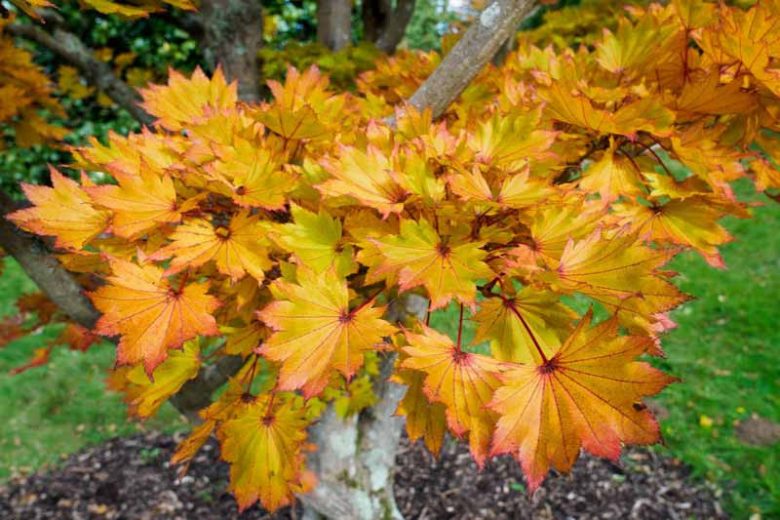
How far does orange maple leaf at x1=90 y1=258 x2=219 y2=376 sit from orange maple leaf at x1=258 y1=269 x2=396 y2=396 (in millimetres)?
125

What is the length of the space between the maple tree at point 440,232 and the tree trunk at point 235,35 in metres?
1.17

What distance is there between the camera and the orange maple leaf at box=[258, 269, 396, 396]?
2.76 feet

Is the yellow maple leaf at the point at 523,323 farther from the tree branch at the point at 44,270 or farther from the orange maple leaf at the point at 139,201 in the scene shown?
the tree branch at the point at 44,270

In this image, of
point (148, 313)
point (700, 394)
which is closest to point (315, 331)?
point (148, 313)

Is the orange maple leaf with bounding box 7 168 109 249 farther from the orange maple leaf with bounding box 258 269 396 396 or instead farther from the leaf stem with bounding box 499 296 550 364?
the leaf stem with bounding box 499 296 550 364

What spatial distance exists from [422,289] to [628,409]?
1.45ft

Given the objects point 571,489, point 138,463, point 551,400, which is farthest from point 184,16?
point 571,489

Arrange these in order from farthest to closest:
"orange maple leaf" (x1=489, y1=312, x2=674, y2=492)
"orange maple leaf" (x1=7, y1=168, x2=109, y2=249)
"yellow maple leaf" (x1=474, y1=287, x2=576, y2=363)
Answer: "orange maple leaf" (x1=7, y1=168, x2=109, y2=249) < "yellow maple leaf" (x1=474, y1=287, x2=576, y2=363) < "orange maple leaf" (x1=489, y1=312, x2=674, y2=492)

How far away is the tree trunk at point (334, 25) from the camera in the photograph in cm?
283

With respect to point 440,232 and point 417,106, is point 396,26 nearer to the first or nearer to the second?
point 417,106

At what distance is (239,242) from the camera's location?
0.96 m

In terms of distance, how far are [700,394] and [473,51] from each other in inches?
115

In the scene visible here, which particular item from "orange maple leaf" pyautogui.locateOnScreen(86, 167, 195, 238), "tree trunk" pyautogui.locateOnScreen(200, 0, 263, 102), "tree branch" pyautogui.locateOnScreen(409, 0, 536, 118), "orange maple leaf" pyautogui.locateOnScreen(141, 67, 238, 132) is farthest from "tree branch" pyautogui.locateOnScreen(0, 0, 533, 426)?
"tree trunk" pyautogui.locateOnScreen(200, 0, 263, 102)

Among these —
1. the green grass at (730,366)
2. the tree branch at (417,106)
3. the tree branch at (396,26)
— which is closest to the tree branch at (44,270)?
the tree branch at (417,106)
